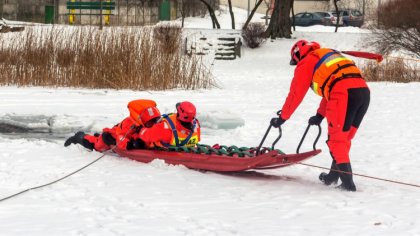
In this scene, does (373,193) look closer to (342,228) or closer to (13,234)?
(342,228)

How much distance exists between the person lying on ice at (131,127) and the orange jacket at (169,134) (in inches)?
7.5

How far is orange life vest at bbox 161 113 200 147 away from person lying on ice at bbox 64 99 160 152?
0.30 meters

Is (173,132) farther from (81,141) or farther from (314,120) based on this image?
(314,120)

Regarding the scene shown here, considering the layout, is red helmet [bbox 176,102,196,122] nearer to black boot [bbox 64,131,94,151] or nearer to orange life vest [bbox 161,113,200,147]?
orange life vest [bbox 161,113,200,147]

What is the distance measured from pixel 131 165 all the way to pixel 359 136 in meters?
3.59

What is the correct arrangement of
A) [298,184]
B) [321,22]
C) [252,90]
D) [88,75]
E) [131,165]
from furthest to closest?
[321,22], [252,90], [88,75], [131,165], [298,184]

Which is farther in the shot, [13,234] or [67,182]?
[67,182]

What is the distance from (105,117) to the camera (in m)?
9.98

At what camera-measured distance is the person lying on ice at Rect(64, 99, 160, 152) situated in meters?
7.37

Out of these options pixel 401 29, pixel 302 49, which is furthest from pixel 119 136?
pixel 401 29

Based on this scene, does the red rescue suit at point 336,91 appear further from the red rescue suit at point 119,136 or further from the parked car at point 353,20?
the parked car at point 353,20

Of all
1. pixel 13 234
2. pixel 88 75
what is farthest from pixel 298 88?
pixel 88 75

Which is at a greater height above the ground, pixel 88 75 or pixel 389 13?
pixel 389 13

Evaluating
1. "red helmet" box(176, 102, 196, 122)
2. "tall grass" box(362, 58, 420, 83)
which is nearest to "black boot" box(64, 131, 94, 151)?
"red helmet" box(176, 102, 196, 122)
